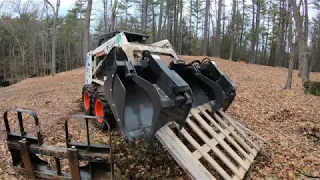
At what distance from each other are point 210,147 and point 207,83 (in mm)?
1421

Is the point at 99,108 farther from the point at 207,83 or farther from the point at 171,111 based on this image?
the point at 171,111

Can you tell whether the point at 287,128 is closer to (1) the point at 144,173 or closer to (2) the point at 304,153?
(2) the point at 304,153

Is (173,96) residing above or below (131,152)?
above

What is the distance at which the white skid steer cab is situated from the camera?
10.5ft

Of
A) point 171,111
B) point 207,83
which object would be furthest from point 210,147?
point 207,83

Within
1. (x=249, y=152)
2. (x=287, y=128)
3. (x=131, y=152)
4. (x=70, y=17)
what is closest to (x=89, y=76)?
(x=131, y=152)

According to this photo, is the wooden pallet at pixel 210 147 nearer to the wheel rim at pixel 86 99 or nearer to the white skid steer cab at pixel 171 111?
the white skid steer cab at pixel 171 111

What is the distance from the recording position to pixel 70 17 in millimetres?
39562

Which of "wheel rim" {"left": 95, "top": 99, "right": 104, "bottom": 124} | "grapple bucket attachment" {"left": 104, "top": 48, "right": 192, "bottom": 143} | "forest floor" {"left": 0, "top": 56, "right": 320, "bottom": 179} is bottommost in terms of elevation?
"forest floor" {"left": 0, "top": 56, "right": 320, "bottom": 179}

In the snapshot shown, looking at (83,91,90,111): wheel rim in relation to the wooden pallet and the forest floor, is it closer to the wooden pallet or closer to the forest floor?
the forest floor

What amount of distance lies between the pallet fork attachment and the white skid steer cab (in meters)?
0.02

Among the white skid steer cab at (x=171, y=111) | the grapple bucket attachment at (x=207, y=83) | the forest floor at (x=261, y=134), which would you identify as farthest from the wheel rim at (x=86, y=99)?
the grapple bucket attachment at (x=207, y=83)

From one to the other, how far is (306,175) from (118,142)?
2.97 meters

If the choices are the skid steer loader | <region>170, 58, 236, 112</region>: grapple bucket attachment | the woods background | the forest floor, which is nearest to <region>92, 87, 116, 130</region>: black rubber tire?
the skid steer loader
